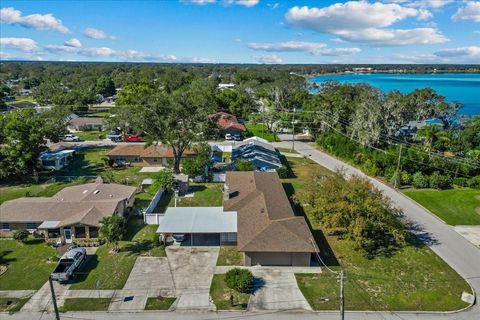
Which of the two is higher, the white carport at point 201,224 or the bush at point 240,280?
the white carport at point 201,224

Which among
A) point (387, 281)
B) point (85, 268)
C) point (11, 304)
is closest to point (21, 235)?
point (85, 268)

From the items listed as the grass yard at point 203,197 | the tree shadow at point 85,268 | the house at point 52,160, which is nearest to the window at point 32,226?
the tree shadow at point 85,268

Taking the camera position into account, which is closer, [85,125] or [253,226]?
[253,226]

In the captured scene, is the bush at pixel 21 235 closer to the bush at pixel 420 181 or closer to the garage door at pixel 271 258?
the garage door at pixel 271 258

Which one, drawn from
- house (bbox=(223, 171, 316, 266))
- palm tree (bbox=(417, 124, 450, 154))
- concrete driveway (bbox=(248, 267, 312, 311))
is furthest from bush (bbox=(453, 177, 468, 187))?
concrete driveway (bbox=(248, 267, 312, 311))

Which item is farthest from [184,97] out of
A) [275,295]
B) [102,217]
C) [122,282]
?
[275,295]

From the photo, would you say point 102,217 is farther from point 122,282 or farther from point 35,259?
point 122,282

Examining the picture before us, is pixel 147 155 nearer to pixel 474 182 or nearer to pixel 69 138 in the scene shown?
pixel 69 138

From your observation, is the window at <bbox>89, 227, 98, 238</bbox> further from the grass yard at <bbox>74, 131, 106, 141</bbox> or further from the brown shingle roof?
the grass yard at <bbox>74, 131, 106, 141</bbox>
